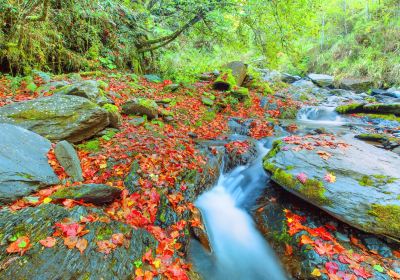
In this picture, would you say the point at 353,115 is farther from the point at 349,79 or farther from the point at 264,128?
the point at 349,79

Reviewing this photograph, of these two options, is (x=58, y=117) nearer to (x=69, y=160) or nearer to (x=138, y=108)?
(x=69, y=160)

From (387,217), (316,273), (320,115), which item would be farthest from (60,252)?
(320,115)

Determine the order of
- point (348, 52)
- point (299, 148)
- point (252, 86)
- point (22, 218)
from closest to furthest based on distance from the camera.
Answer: point (22, 218), point (299, 148), point (252, 86), point (348, 52)

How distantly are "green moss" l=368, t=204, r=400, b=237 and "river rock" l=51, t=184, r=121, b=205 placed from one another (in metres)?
3.59

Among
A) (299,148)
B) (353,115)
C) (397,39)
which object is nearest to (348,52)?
(397,39)

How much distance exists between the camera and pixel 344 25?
2134 cm

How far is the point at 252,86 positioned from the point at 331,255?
10189mm

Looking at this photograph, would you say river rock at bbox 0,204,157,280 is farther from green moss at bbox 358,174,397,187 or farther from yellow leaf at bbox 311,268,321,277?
green moss at bbox 358,174,397,187

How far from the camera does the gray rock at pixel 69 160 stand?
3.47m

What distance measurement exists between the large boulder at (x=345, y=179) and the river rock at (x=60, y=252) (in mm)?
2639

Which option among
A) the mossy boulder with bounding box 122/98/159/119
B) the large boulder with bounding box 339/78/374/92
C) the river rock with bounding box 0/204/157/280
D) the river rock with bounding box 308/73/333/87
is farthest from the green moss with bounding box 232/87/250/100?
the large boulder with bounding box 339/78/374/92

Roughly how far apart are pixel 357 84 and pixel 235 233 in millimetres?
16379

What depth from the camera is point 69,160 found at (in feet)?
11.8

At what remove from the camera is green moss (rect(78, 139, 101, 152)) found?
4285mm
